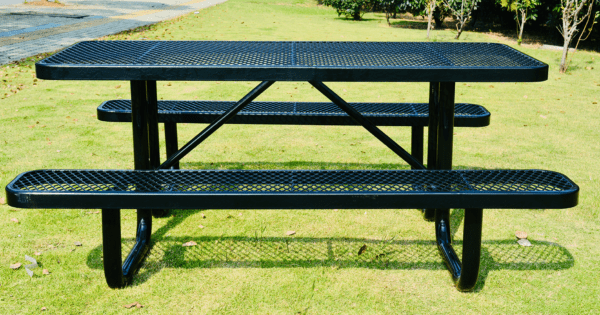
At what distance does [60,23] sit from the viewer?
1541 cm

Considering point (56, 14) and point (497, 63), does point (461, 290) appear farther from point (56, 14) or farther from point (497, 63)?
point (56, 14)

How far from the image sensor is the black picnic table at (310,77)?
91.6 inches

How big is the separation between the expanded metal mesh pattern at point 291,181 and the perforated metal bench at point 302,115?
0.86m

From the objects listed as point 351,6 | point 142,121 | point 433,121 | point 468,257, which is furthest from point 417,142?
point 351,6

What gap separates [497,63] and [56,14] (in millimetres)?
18577

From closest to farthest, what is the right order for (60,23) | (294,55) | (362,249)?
(294,55)
(362,249)
(60,23)

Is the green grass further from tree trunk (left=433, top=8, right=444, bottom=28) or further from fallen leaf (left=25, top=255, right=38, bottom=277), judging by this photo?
tree trunk (left=433, top=8, right=444, bottom=28)

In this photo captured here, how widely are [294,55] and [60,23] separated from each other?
14.8 meters

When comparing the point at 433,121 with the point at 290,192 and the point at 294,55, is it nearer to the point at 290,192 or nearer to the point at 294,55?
the point at 294,55

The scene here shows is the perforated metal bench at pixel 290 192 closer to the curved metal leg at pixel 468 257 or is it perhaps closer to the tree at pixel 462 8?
the curved metal leg at pixel 468 257

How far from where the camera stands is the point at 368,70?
2.36 metres

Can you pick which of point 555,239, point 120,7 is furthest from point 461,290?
point 120,7

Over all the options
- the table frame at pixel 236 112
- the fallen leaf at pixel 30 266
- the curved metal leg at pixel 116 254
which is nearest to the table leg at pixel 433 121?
the table frame at pixel 236 112

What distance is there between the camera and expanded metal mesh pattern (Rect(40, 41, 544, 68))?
8.01ft
